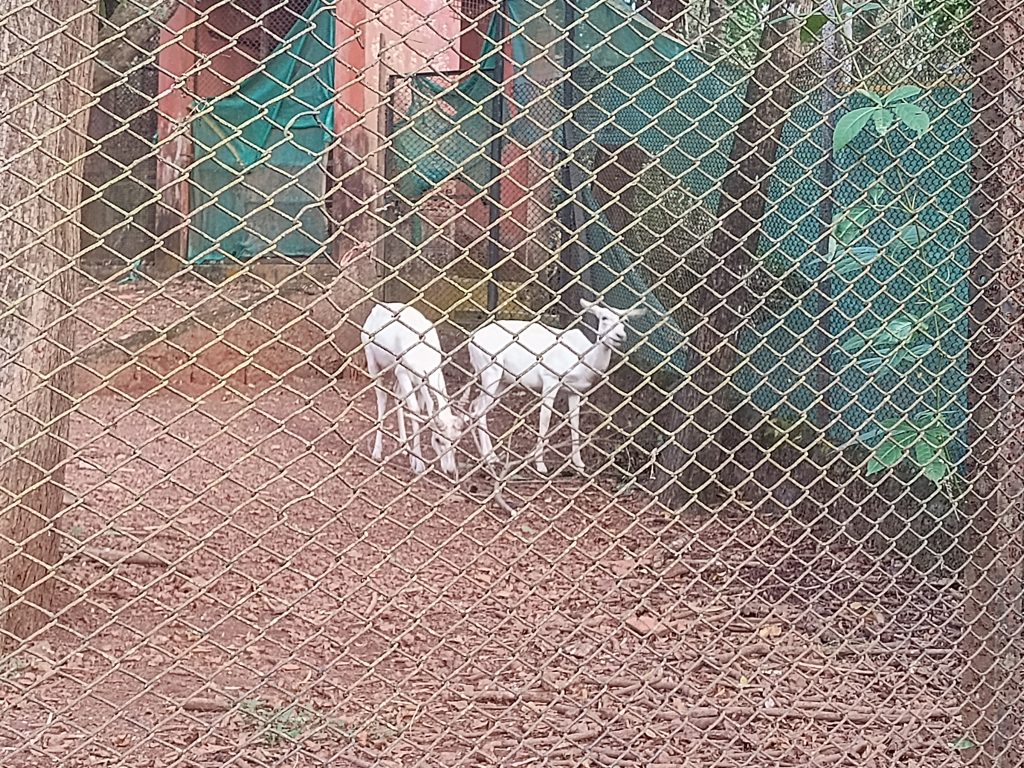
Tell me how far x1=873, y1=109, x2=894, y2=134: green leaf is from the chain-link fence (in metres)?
0.01

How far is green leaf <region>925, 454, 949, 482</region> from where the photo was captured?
2875mm

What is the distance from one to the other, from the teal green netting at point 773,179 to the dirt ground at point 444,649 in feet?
2.03

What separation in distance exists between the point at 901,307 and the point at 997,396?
0.98 ft

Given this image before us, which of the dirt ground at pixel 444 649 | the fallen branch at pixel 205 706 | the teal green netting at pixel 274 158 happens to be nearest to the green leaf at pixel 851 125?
the dirt ground at pixel 444 649

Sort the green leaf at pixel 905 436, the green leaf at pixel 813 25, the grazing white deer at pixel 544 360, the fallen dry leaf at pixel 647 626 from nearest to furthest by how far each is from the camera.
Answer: the green leaf at pixel 813 25 → the green leaf at pixel 905 436 → the fallen dry leaf at pixel 647 626 → the grazing white deer at pixel 544 360

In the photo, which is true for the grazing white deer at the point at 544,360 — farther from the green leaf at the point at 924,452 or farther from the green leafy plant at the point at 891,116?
the green leafy plant at the point at 891,116

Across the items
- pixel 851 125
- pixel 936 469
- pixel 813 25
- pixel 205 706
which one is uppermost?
pixel 813 25

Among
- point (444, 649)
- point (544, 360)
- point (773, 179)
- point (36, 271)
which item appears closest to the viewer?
point (36, 271)

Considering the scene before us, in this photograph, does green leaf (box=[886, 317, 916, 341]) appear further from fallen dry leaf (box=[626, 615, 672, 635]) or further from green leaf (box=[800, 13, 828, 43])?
fallen dry leaf (box=[626, 615, 672, 635])

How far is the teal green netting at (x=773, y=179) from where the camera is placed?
2469 millimetres

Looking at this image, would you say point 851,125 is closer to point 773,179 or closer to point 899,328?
point 899,328

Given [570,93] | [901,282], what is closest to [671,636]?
[901,282]

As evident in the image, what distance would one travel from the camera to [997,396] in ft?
7.91

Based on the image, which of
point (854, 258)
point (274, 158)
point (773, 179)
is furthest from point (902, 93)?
point (274, 158)
